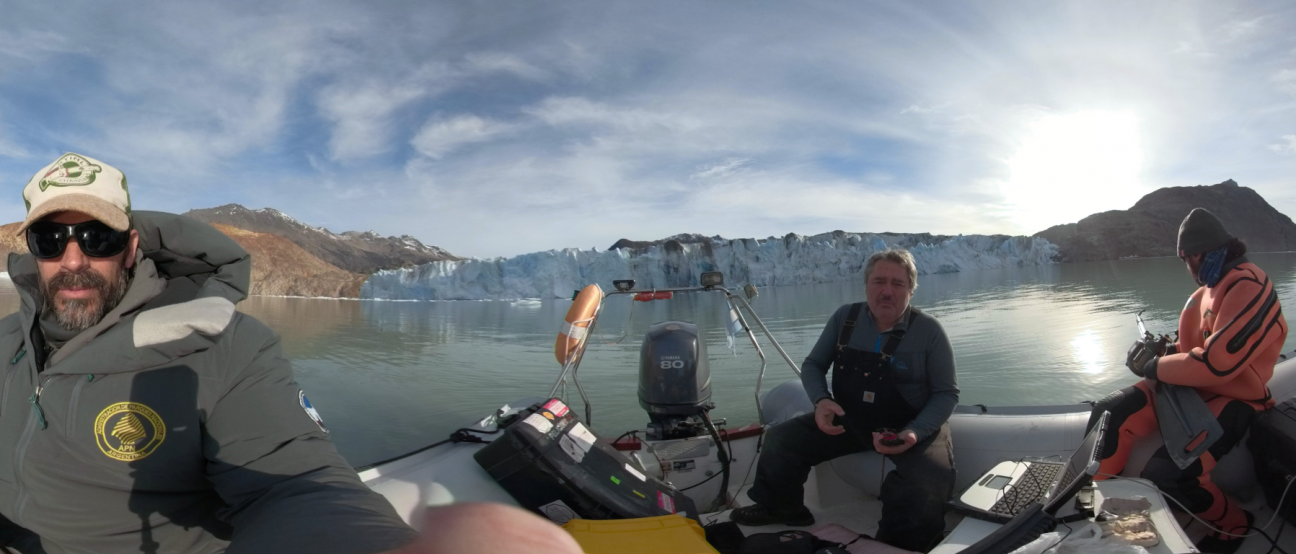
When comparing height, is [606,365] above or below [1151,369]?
below

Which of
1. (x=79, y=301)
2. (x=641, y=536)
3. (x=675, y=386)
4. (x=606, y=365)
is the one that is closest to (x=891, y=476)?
(x=641, y=536)

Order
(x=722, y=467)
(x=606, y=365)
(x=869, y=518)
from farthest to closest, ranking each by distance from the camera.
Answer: (x=606, y=365) → (x=722, y=467) → (x=869, y=518)

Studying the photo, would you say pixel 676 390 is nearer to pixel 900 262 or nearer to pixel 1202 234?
pixel 900 262

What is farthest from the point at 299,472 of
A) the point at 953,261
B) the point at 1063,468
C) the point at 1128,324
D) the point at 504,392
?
the point at 953,261

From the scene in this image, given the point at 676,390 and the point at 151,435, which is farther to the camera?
the point at 676,390

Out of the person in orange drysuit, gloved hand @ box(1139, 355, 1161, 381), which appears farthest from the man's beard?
gloved hand @ box(1139, 355, 1161, 381)

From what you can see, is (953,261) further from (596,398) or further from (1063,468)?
(1063,468)

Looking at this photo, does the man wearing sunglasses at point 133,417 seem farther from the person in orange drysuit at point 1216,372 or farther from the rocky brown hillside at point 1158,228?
the rocky brown hillside at point 1158,228
